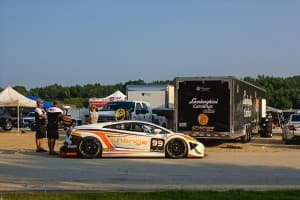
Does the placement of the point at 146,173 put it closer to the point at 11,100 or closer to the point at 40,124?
the point at 40,124

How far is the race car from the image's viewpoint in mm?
19562

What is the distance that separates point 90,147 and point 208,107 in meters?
6.91

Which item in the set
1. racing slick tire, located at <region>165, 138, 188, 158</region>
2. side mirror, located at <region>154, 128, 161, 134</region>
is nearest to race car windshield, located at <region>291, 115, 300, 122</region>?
racing slick tire, located at <region>165, 138, 188, 158</region>

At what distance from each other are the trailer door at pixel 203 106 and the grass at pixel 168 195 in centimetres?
1363

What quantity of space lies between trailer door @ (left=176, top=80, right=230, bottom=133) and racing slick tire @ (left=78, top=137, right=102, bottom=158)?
6.24m

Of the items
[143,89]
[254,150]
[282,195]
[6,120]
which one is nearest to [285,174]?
[282,195]

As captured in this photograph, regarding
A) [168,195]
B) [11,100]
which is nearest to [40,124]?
[168,195]

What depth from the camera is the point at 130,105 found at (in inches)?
1222

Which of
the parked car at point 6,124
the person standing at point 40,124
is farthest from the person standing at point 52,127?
the parked car at point 6,124

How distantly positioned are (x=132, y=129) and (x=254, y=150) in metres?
6.57

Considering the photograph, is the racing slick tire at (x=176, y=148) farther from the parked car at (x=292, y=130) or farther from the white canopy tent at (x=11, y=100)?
the white canopy tent at (x=11, y=100)

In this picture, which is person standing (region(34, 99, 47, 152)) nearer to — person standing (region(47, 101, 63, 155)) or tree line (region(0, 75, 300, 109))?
person standing (region(47, 101, 63, 155))

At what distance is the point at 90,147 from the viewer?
19.5m

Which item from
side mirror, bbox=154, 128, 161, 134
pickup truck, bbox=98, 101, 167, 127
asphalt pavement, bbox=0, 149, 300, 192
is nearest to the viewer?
asphalt pavement, bbox=0, 149, 300, 192
